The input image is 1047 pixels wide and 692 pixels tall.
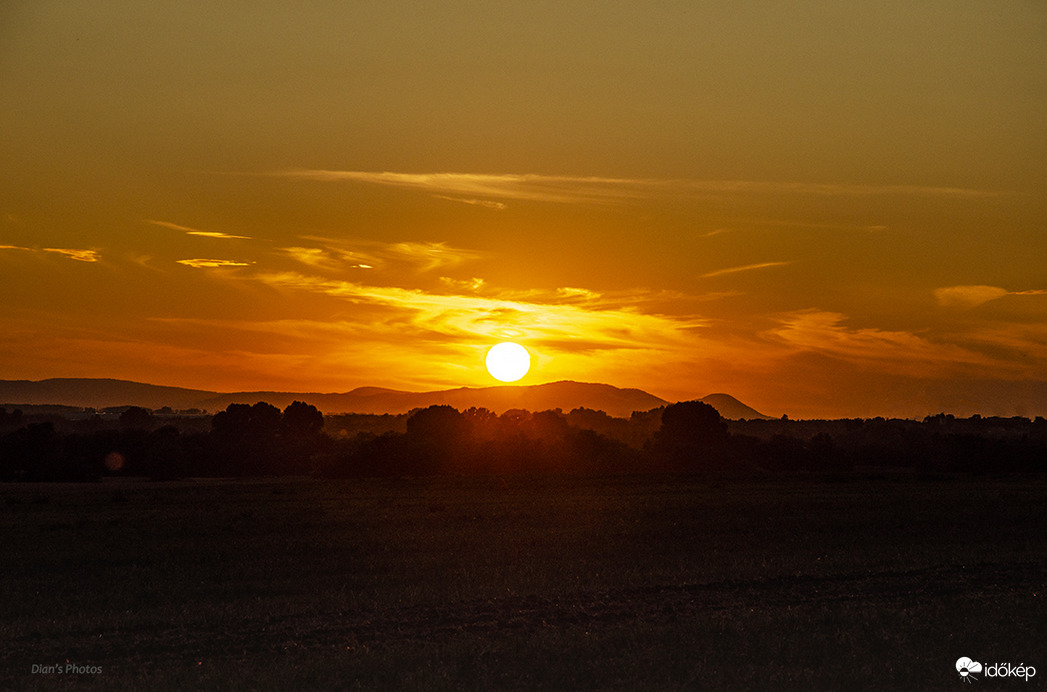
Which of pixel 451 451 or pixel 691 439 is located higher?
pixel 691 439

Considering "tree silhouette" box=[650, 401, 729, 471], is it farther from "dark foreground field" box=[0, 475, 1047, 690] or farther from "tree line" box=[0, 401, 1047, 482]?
"dark foreground field" box=[0, 475, 1047, 690]

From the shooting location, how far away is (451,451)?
76.0 meters

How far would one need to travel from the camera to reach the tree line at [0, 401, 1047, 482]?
67688 mm

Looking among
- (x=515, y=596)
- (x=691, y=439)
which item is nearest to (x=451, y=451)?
→ (x=691, y=439)

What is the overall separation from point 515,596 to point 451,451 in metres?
55.3

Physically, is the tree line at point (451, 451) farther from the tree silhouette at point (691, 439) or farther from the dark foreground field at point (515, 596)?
the dark foreground field at point (515, 596)

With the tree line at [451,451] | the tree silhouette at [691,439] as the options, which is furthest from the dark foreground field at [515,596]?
the tree silhouette at [691,439]

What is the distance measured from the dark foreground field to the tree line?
27875mm

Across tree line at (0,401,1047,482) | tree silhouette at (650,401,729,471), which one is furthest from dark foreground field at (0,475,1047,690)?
tree silhouette at (650,401,729,471)

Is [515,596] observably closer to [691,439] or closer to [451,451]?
[451,451]

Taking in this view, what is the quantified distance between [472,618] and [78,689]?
24.1 ft

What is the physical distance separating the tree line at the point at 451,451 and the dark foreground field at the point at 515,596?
27875 mm

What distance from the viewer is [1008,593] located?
2195 cm

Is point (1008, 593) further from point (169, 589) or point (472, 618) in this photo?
point (169, 589)
